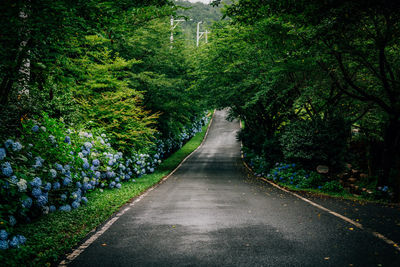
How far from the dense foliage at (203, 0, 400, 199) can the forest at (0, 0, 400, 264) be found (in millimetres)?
60

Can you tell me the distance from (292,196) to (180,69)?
46.6 ft

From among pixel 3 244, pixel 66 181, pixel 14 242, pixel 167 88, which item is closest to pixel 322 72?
pixel 167 88

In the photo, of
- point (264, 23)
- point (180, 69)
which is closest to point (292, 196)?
point (264, 23)

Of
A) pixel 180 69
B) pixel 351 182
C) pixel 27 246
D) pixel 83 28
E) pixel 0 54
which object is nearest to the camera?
pixel 27 246

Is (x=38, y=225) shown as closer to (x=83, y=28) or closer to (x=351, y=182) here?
(x=83, y=28)

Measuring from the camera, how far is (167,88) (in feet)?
62.8

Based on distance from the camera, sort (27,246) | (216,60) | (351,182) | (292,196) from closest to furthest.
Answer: (27,246) < (292,196) < (351,182) < (216,60)

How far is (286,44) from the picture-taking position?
453 inches

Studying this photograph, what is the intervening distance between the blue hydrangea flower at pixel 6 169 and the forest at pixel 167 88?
0.06 feet

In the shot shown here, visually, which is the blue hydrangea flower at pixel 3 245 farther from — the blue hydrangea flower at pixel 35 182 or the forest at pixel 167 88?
the blue hydrangea flower at pixel 35 182

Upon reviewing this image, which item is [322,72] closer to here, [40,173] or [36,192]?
[40,173]

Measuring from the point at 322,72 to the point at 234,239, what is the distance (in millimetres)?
10629

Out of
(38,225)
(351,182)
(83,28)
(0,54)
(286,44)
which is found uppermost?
(286,44)

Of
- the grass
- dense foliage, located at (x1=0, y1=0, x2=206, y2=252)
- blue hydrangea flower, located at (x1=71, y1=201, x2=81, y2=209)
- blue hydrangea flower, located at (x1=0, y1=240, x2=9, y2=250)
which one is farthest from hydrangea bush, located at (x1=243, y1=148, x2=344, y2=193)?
blue hydrangea flower, located at (x1=0, y1=240, x2=9, y2=250)
